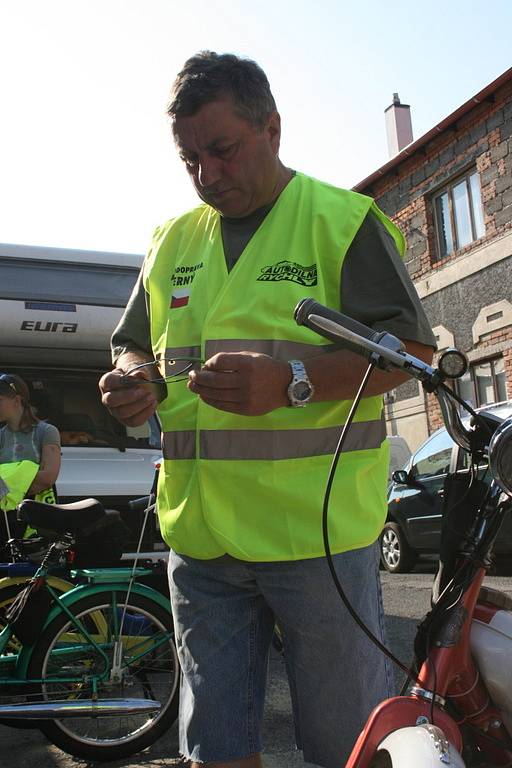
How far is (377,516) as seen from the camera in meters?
1.79

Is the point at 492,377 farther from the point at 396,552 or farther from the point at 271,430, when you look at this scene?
the point at 271,430

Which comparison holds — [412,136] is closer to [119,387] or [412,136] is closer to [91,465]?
[91,465]

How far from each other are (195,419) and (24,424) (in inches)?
144

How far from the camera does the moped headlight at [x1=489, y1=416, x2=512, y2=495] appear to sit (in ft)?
4.81

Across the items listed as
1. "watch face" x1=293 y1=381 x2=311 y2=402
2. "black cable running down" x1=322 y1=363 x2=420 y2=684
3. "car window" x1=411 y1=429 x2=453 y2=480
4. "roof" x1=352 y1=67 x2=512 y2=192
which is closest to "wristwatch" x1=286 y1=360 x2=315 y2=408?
"watch face" x1=293 y1=381 x2=311 y2=402

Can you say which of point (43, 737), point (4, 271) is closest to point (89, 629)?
point (43, 737)

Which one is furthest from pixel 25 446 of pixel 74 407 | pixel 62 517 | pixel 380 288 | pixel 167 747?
pixel 380 288

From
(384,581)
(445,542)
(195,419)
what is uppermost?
(195,419)

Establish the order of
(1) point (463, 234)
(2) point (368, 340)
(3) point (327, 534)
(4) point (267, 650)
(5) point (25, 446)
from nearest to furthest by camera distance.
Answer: (2) point (368, 340) < (3) point (327, 534) < (4) point (267, 650) < (5) point (25, 446) < (1) point (463, 234)

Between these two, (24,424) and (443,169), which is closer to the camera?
(24,424)

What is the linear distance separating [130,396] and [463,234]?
14880mm

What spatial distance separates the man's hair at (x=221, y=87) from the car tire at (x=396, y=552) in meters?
8.70

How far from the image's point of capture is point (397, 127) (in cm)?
2053

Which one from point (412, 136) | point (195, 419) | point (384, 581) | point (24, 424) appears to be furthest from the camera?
point (412, 136)
